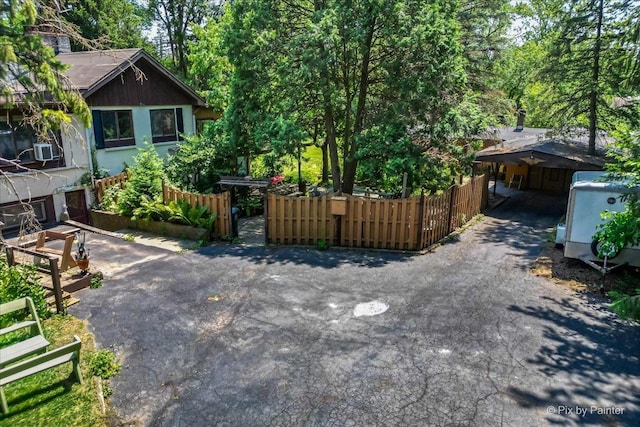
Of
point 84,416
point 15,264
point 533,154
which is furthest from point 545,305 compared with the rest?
point 533,154

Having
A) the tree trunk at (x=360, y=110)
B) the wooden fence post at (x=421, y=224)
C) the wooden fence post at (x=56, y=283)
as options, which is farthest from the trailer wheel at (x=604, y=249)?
the wooden fence post at (x=56, y=283)

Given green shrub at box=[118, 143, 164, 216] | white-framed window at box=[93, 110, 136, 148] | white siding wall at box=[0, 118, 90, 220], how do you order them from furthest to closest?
white-framed window at box=[93, 110, 136, 148] → white siding wall at box=[0, 118, 90, 220] → green shrub at box=[118, 143, 164, 216]

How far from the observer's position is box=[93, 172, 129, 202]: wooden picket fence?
637 inches

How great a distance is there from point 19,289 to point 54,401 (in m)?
2.96

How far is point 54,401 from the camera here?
5.37 metres

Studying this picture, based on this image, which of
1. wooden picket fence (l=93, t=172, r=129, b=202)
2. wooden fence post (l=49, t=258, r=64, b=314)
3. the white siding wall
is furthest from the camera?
wooden picket fence (l=93, t=172, r=129, b=202)

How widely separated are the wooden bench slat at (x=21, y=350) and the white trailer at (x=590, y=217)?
10.7 m

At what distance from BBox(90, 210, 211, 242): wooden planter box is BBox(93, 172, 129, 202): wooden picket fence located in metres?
0.80

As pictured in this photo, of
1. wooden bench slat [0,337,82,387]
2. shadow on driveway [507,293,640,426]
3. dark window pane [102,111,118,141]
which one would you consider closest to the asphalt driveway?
shadow on driveway [507,293,640,426]

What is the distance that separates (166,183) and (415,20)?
966 centimetres

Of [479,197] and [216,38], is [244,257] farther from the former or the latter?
[216,38]

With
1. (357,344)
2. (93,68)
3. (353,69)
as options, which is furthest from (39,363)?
(93,68)

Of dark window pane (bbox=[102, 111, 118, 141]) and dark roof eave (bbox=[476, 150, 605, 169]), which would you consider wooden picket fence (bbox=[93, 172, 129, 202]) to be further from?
dark roof eave (bbox=[476, 150, 605, 169])

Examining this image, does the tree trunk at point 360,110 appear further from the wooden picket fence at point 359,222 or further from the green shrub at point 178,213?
the green shrub at point 178,213
